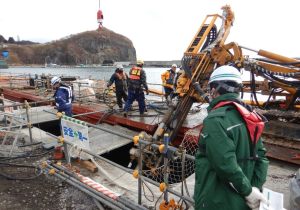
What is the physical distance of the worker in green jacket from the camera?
2.07 meters

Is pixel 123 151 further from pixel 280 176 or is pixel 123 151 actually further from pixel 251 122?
pixel 251 122

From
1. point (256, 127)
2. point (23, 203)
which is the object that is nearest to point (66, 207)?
point (23, 203)

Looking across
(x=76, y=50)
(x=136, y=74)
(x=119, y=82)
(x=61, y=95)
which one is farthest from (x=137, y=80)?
(x=76, y=50)

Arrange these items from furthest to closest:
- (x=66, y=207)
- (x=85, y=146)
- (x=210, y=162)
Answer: (x=85, y=146)
(x=66, y=207)
(x=210, y=162)

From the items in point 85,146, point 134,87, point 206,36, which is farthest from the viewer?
point 134,87

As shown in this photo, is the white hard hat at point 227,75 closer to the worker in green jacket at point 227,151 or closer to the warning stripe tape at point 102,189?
the worker in green jacket at point 227,151

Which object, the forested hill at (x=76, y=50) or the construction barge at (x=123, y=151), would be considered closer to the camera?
the construction barge at (x=123, y=151)

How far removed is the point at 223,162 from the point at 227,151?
85mm

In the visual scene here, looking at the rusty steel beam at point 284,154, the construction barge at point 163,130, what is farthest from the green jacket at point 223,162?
the rusty steel beam at point 284,154

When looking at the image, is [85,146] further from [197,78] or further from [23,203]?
[197,78]

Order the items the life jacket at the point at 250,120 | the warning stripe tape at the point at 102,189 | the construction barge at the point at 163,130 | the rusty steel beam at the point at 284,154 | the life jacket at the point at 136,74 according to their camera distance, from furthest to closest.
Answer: the life jacket at the point at 136,74, the rusty steel beam at the point at 284,154, the construction barge at the point at 163,130, the warning stripe tape at the point at 102,189, the life jacket at the point at 250,120

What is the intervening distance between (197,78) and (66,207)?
4847 mm

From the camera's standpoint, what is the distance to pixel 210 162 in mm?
2178

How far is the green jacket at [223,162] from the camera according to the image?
2.06 meters
